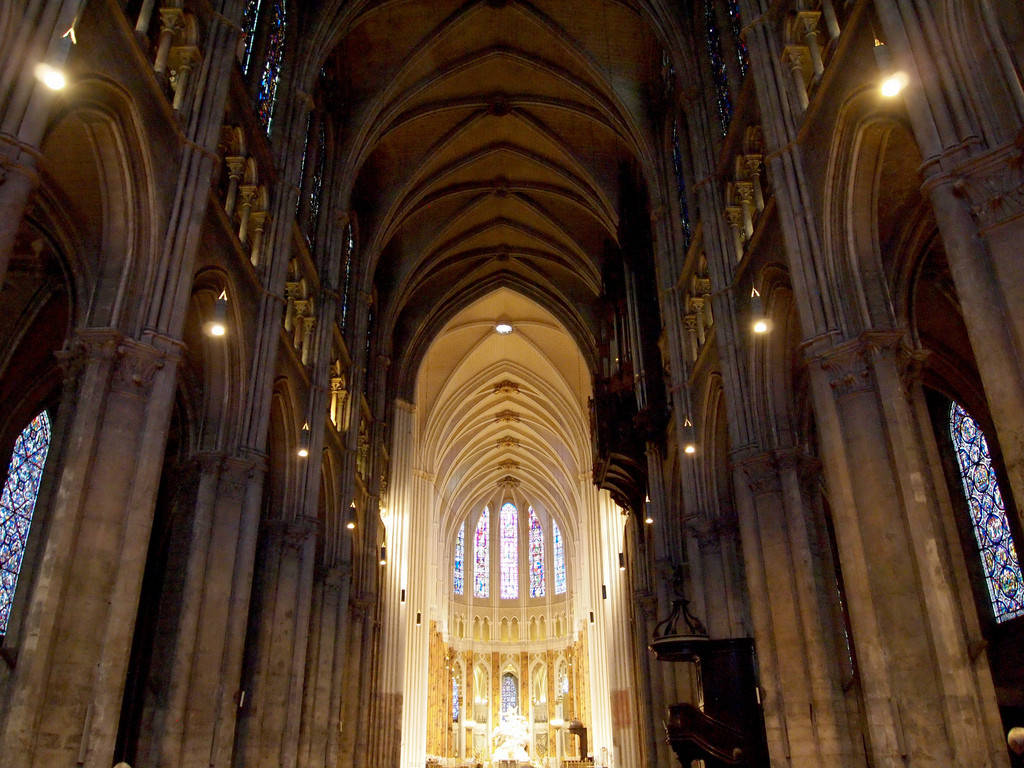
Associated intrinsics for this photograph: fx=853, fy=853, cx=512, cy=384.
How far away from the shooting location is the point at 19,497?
16.7 meters

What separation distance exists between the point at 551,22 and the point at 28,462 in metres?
16.0

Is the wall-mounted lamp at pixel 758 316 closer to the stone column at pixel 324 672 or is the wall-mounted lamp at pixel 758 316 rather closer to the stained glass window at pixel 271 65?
the stained glass window at pixel 271 65

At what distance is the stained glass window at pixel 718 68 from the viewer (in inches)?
647

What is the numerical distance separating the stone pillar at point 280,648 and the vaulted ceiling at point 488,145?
9.81 m

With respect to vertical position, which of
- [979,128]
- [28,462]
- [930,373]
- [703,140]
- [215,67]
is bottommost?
[979,128]

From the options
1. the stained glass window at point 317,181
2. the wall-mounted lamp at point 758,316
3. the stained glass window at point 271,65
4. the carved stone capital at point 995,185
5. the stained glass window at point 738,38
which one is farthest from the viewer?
the stained glass window at point 317,181

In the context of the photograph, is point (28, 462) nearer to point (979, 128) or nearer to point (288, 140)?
point (288, 140)

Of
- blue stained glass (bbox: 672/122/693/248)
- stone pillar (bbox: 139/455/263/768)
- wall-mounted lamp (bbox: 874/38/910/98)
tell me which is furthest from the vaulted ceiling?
wall-mounted lamp (bbox: 874/38/910/98)

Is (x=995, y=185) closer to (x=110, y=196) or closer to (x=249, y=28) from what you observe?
(x=110, y=196)

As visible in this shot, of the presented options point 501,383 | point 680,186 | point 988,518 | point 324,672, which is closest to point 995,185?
point 988,518

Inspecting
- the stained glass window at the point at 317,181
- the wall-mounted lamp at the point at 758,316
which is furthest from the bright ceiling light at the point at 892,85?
the stained glass window at the point at 317,181

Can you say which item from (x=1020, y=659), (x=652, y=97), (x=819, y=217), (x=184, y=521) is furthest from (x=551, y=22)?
(x=1020, y=659)

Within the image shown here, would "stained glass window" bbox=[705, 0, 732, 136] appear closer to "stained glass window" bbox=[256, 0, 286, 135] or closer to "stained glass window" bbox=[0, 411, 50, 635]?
"stained glass window" bbox=[256, 0, 286, 135]

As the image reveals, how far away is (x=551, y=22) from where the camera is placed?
2198 cm
